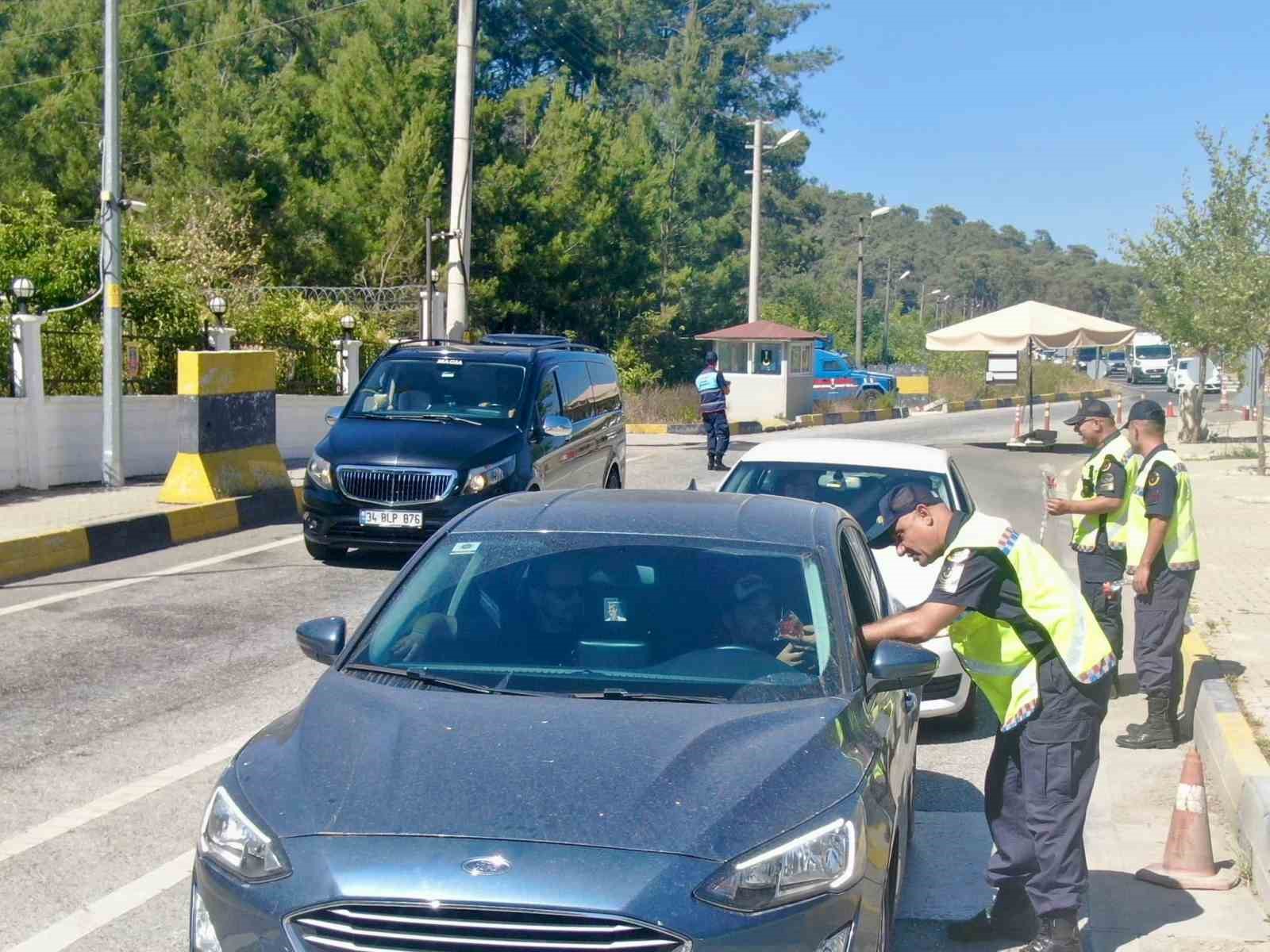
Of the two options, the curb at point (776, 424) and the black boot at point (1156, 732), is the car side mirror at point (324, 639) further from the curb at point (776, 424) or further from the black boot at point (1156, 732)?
the curb at point (776, 424)

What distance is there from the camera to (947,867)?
592cm

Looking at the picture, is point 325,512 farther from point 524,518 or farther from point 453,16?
point 453,16

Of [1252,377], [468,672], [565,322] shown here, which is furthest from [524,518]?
[565,322]

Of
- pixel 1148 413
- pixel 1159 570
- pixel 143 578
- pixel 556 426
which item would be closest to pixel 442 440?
pixel 556 426

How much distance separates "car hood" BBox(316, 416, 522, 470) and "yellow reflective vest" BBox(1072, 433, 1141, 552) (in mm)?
5699

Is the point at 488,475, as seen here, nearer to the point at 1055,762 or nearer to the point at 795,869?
the point at 1055,762

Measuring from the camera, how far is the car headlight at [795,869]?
3.39 meters

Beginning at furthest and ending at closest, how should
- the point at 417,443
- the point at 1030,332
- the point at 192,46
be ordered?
1. the point at 192,46
2. the point at 1030,332
3. the point at 417,443

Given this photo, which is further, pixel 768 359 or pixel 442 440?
pixel 768 359

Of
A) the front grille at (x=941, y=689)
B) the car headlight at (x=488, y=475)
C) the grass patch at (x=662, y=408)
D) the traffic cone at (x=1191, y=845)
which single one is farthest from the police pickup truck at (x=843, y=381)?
the traffic cone at (x=1191, y=845)

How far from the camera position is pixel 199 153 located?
34.6m

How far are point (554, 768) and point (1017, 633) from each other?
5.81ft

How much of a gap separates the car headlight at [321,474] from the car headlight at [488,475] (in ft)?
3.86

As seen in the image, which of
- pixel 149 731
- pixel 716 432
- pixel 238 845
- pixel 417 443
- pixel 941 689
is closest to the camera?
pixel 238 845
